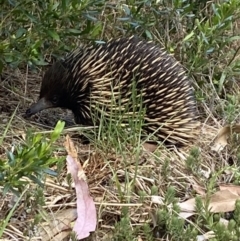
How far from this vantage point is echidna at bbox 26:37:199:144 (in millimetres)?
3500

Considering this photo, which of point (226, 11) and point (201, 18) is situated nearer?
point (226, 11)

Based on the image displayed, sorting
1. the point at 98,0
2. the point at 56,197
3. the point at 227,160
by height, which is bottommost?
the point at 227,160

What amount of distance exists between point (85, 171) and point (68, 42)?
109cm

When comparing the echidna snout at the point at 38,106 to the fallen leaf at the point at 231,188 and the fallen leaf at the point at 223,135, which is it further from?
the fallen leaf at the point at 231,188

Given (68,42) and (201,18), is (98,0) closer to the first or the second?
(68,42)

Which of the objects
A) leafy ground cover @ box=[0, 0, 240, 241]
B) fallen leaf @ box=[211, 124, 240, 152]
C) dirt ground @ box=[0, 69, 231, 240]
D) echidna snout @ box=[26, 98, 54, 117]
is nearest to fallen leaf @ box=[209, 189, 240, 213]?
leafy ground cover @ box=[0, 0, 240, 241]

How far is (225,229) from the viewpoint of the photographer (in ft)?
7.95

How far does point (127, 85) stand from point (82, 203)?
1005 mm

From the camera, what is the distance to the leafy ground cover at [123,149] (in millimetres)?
2477

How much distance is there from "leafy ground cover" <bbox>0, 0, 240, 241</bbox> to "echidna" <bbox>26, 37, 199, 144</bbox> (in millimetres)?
105

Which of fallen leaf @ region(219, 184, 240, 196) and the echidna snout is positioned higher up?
fallen leaf @ region(219, 184, 240, 196)

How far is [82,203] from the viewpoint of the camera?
264cm

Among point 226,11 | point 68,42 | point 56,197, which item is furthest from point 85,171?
point 226,11

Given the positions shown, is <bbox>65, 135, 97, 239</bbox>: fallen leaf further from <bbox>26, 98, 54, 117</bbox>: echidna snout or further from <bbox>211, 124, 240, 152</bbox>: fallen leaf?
<bbox>211, 124, 240, 152</bbox>: fallen leaf
